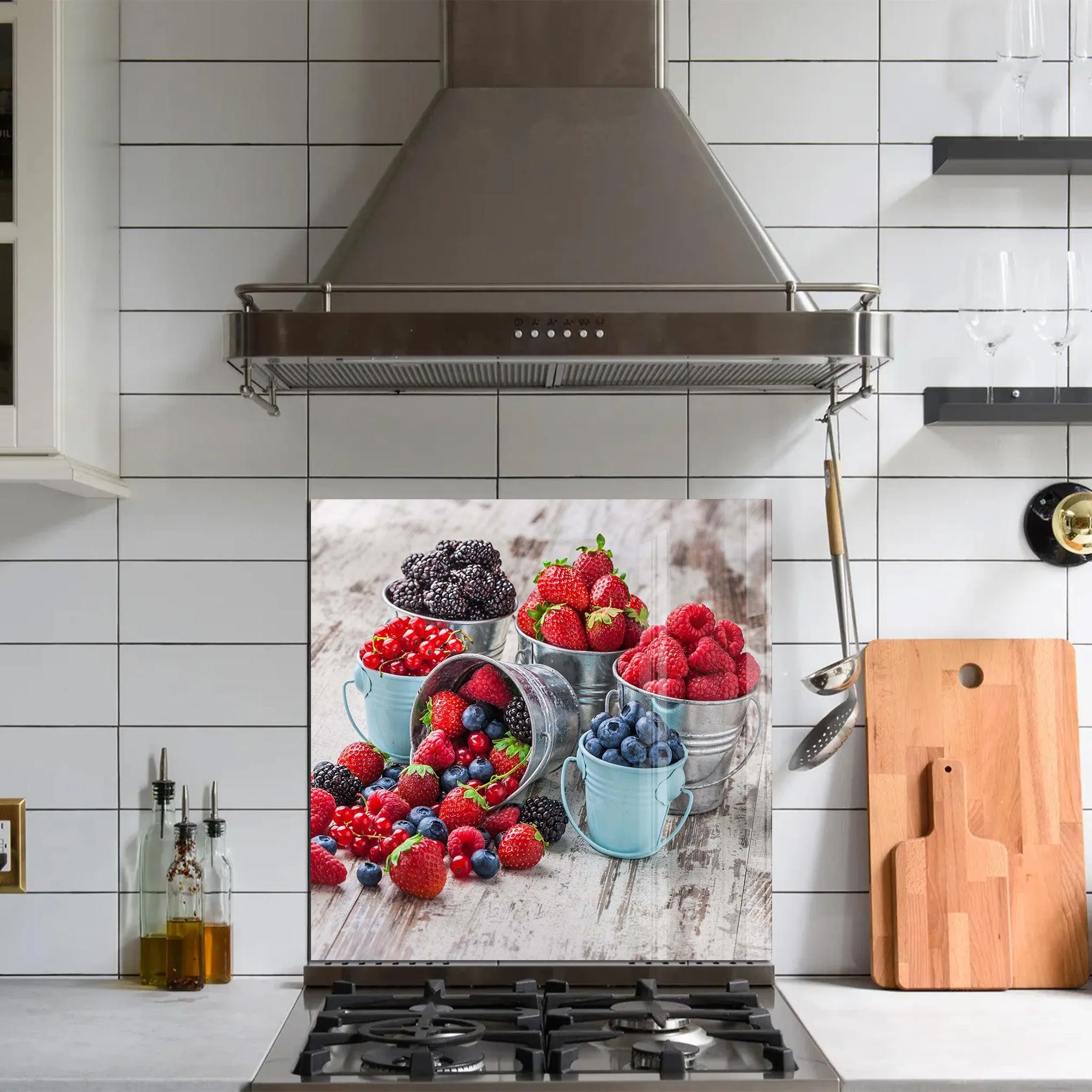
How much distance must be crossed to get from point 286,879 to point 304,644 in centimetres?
35

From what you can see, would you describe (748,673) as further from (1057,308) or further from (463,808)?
(1057,308)

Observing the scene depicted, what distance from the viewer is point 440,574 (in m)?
1.80

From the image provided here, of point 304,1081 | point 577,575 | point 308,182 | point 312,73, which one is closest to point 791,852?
point 577,575

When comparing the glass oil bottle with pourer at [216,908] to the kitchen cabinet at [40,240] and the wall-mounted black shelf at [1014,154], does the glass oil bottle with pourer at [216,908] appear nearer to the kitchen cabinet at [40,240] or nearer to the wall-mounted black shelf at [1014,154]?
the kitchen cabinet at [40,240]

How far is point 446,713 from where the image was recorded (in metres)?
1.79

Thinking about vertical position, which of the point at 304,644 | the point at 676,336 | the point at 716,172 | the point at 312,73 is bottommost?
the point at 304,644

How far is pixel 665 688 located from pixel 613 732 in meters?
0.10

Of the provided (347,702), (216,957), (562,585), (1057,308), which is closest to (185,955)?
(216,957)

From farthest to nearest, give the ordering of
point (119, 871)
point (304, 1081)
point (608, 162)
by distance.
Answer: point (119, 871) < point (608, 162) < point (304, 1081)

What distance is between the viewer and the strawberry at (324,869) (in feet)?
5.79

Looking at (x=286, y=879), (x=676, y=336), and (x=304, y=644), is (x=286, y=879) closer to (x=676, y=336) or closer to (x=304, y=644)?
(x=304, y=644)

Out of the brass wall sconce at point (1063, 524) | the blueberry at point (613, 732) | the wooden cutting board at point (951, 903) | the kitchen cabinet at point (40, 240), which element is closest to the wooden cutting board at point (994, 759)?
the wooden cutting board at point (951, 903)

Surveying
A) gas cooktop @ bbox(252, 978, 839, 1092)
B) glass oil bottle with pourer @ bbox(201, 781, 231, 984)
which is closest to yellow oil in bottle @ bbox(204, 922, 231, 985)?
glass oil bottle with pourer @ bbox(201, 781, 231, 984)

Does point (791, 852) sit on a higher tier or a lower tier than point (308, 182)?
lower
